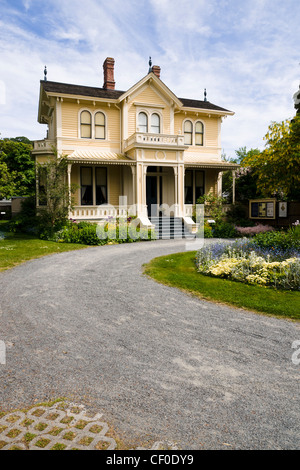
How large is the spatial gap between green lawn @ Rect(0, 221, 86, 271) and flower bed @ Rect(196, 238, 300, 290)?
6459 mm

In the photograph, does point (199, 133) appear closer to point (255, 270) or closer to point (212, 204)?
point (212, 204)

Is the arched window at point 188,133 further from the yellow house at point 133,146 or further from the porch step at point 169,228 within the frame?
the porch step at point 169,228

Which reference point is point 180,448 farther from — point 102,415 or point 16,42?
point 16,42

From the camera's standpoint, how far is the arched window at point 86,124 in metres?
22.3

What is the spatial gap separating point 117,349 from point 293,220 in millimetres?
18175

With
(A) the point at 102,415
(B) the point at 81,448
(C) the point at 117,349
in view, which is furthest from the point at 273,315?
(B) the point at 81,448

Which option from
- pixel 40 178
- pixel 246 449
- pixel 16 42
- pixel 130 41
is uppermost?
pixel 130 41

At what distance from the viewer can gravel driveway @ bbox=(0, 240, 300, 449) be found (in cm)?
323

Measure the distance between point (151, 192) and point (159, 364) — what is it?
787 inches

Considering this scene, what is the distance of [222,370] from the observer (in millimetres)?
4277

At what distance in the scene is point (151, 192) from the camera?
23812mm

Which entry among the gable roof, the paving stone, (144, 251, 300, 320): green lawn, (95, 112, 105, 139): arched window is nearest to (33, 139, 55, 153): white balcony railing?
the gable roof

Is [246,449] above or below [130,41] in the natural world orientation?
below

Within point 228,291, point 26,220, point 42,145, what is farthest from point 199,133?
point 228,291
